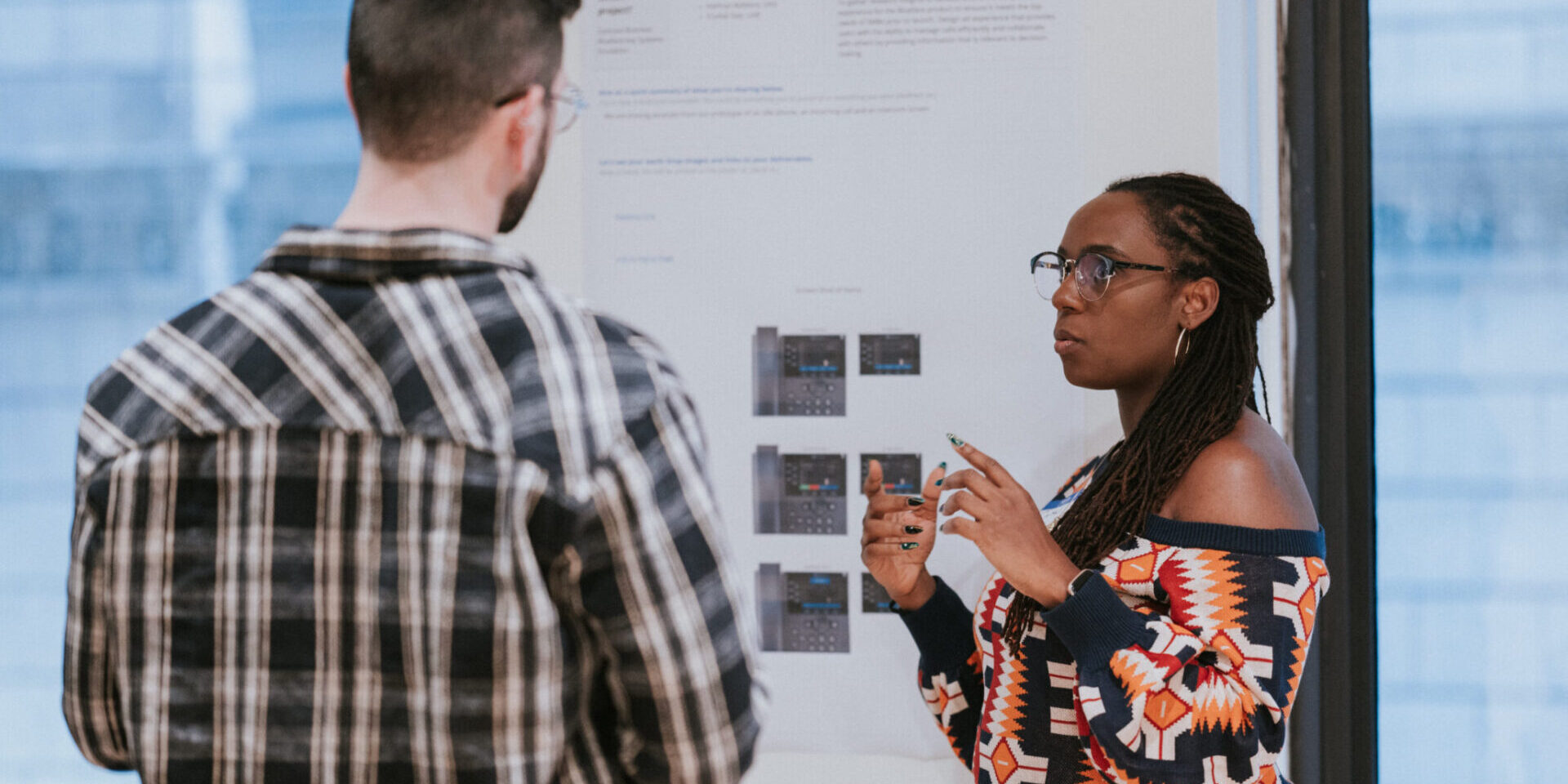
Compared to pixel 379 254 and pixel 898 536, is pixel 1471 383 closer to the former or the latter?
pixel 898 536

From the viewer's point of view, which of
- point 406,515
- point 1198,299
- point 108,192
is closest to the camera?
point 406,515

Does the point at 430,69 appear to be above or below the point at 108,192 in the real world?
below

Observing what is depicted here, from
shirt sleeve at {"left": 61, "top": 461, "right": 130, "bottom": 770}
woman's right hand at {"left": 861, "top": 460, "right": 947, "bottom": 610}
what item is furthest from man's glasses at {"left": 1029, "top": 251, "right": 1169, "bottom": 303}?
shirt sleeve at {"left": 61, "top": 461, "right": 130, "bottom": 770}

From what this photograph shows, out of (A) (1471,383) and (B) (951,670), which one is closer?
(B) (951,670)

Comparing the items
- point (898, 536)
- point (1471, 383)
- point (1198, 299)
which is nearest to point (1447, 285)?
point (1471, 383)

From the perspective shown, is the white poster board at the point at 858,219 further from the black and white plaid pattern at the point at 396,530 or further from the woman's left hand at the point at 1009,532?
the black and white plaid pattern at the point at 396,530

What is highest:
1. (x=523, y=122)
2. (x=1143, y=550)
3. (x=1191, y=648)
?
(x=523, y=122)

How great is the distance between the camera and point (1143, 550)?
1345 millimetres

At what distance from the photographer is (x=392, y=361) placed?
88 centimetres

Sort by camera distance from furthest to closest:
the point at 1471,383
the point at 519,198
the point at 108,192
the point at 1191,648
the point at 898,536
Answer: the point at 108,192 → the point at 1471,383 → the point at 898,536 → the point at 1191,648 → the point at 519,198

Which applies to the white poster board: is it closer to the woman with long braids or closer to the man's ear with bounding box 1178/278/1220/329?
the woman with long braids

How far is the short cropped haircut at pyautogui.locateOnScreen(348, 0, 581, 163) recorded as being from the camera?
93 cm

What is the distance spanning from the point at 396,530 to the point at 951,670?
1.02m

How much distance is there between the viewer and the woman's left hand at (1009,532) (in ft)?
4.33
